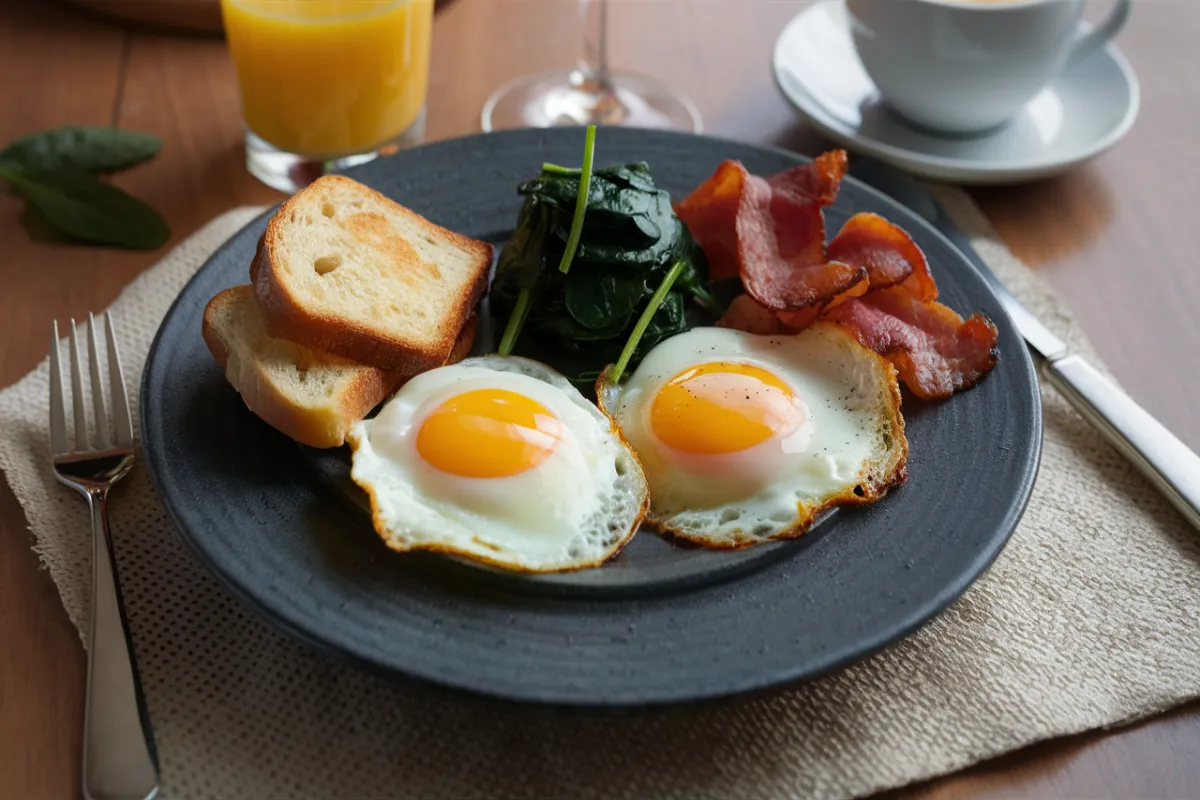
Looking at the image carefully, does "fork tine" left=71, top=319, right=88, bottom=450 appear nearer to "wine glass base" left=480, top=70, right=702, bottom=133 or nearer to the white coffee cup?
"wine glass base" left=480, top=70, right=702, bottom=133

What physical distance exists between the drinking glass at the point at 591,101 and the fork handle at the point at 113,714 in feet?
7.13

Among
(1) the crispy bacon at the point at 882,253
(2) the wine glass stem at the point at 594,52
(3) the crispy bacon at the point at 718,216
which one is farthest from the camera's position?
(2) the wine glass stem at the point at 594,52

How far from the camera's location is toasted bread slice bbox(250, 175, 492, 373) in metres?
2.21

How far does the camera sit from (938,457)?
84.4 inches

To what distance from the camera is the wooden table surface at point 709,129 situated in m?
1.89

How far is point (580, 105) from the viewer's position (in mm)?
3695

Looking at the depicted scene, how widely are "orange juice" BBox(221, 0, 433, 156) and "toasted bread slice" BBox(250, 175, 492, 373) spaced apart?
0.63m

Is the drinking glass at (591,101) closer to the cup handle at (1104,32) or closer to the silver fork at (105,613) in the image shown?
the cup handle at (1104,32)

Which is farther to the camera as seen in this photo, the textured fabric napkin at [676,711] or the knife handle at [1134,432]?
the knife handle at [1134,432]

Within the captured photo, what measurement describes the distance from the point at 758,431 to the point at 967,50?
164 centimetres

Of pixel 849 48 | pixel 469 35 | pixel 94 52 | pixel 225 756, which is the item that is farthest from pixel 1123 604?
pixel 94 52

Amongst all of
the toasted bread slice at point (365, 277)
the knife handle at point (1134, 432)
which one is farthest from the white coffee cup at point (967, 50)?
the toasted bread slice at point (365, 277)

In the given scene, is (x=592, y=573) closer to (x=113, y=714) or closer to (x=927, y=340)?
(x=113, y=714)

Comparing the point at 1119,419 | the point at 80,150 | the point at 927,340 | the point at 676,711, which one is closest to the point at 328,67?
the point at 80,150
